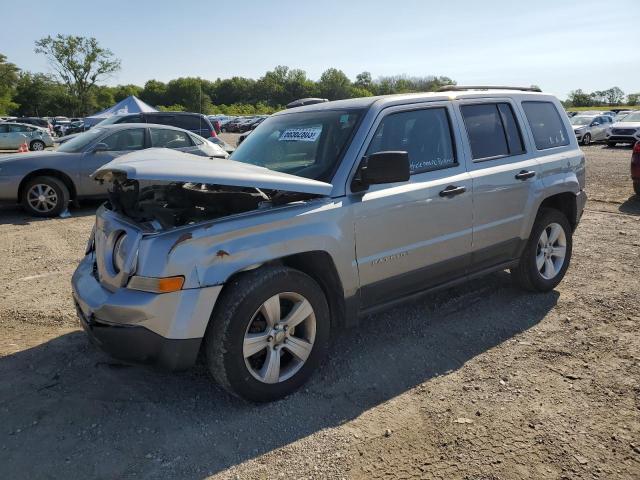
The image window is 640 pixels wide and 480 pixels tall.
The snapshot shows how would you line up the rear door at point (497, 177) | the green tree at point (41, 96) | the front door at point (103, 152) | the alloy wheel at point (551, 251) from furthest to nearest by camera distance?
the green tree at point (41, 96)
the front door at point (103, 152)
the alloy wheel at point (551, 251)
the rear door at point (497, 177)

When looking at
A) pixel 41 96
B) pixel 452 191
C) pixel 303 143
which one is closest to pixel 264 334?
pixel 303 143

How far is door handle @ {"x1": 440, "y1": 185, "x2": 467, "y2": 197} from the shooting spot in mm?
3840

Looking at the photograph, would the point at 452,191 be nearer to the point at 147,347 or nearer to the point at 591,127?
the point at 147,347

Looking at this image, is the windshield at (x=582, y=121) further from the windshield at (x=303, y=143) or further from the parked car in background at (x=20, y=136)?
the windshield at (x=303, y=143)

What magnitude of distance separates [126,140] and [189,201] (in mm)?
A: 6661

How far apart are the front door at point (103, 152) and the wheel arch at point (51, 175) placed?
136 millimetres

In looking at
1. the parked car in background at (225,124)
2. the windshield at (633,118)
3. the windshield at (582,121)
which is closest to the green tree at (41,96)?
the parked car in background at (225,124)

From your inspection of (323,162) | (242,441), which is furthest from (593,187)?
(242,441)

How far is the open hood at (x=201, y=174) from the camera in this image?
9.23 feet

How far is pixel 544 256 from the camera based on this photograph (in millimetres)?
4941

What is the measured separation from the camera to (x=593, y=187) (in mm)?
11641

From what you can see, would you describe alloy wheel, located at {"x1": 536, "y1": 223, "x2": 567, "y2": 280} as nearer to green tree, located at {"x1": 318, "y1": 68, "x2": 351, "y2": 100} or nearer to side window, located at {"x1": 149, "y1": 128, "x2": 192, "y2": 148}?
side window, located at {"x1": 149, "y1": 128, "x2": 192, "y2": 148}

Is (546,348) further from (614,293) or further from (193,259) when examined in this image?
(193,259)

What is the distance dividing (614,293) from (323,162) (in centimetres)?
329
